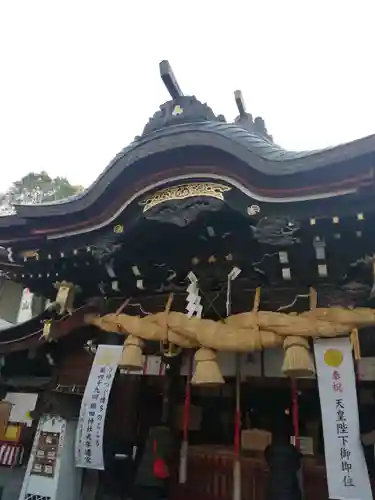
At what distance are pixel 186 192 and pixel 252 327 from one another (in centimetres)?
198

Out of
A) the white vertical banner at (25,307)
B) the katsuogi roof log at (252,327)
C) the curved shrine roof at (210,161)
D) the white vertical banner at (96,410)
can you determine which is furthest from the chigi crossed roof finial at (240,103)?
the white vertical banner at (25,307)

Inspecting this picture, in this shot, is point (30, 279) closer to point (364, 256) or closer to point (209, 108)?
point (209, 108)

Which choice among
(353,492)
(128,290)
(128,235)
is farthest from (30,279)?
(353,492)

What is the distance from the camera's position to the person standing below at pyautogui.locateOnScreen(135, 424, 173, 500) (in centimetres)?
553

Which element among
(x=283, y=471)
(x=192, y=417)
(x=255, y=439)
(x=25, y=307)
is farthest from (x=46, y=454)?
(x=25, y=307)

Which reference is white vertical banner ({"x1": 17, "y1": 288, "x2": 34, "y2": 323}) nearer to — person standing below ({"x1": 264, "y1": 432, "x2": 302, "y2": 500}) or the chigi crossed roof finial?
the chigi crossed roof finial

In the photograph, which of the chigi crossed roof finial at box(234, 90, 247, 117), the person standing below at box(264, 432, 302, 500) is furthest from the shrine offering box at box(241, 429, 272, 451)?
the chigi crossed roof finial at box(234, 90, 247, 117)

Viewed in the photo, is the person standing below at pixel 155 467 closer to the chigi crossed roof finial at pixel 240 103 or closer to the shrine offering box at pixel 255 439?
the shrine offering box at pixel 255 439

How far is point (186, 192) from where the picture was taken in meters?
5.52

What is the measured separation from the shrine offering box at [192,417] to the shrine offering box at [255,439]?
2.59 feet

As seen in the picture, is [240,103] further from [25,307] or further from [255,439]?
[25,307]

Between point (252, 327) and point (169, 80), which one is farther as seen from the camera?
point (169, 80)

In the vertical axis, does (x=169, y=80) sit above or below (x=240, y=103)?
below

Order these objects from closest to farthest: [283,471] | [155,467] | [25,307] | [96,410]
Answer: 1. [283,471]
2. [155,467]
3. [96,410]
4. [25,307]
